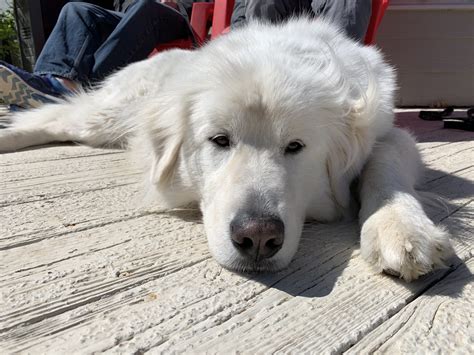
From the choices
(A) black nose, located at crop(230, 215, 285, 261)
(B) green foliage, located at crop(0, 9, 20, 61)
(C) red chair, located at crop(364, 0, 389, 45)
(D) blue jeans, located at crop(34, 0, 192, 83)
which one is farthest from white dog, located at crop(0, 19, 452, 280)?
(B) green foliage, located at crop(0, 9, 20, 61)

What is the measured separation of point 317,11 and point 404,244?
7.80 feet

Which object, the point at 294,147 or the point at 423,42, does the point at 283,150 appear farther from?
the point at 423,42

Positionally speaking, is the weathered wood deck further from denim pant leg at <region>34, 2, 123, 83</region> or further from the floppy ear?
denim pant leg at <region>34, 2, 123, 83</region>

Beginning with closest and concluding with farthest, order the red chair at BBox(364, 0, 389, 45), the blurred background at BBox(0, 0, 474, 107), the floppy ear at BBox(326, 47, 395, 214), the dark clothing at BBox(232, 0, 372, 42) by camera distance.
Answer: the floppy ear at BBox(326, 47, 395, 214) < the dark clothing at BBox(232, 0, 372, 42) < the red chair at BBox(364, 0, 389, 45) < the blurred background at BBox(0, 0, 474, 107)

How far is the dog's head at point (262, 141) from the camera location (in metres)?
1.19

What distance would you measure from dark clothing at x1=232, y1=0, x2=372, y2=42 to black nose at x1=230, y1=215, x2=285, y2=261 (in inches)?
80.8

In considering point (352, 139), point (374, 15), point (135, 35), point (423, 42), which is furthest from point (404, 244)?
point (423, 42)

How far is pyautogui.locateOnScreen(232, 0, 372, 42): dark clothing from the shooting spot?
2867 millimetres

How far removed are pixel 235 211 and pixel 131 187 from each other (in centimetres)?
88

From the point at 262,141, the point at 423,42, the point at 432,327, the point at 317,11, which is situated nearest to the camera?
the point at 432,327

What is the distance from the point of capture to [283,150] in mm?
1426

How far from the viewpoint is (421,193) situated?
1.70 m

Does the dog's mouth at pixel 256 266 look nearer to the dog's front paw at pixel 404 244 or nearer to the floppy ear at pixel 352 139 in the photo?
the dog's front paw at pixel 404 244

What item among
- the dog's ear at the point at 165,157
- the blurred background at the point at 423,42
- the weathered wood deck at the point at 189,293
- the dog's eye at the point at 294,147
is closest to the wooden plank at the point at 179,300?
the weathered wood deck at the point at 189,293
